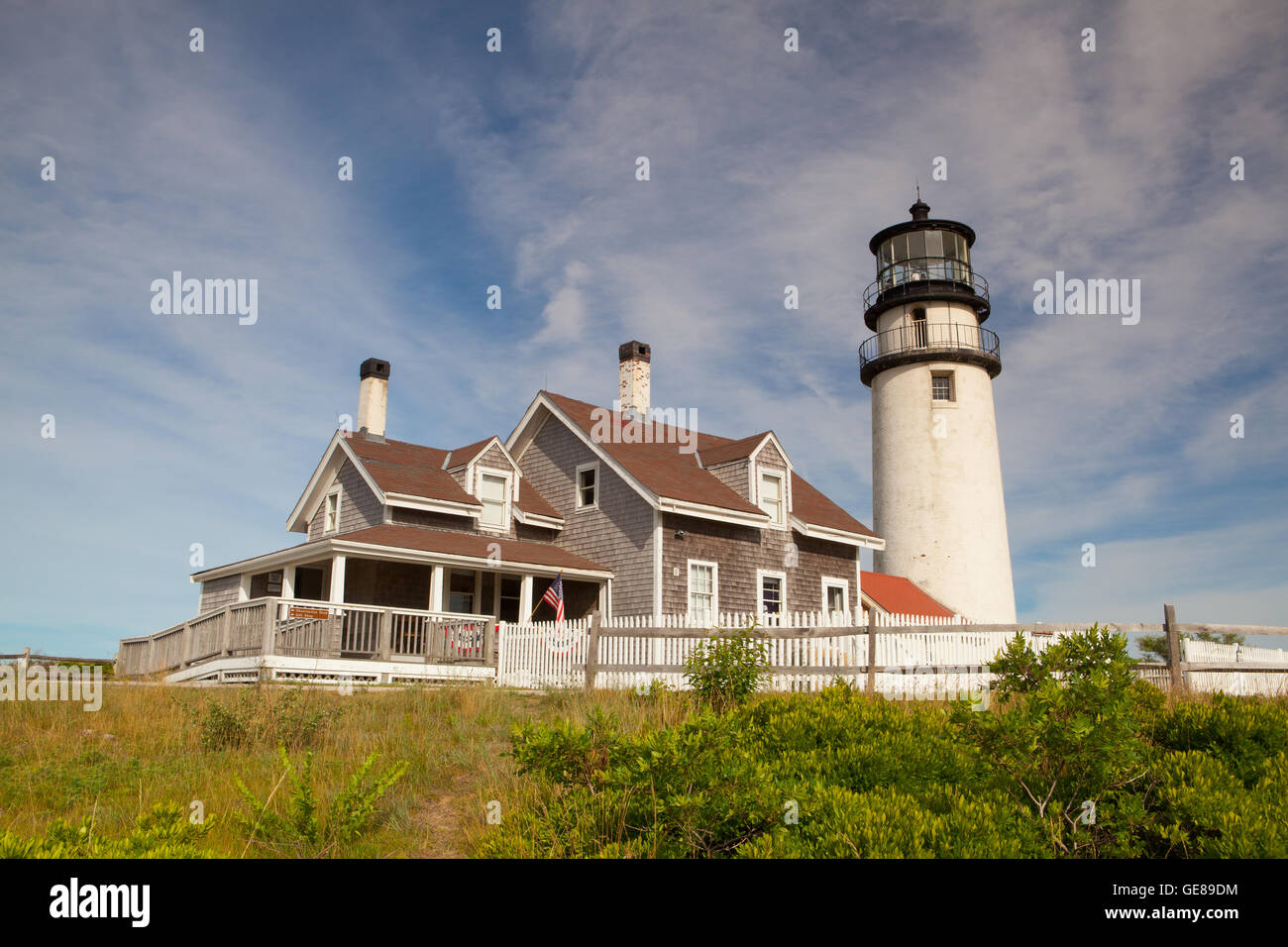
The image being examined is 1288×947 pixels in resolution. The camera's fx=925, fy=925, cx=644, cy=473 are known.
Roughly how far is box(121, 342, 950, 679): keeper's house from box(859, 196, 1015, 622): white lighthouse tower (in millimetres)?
1925

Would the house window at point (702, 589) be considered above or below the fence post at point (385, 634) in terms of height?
above

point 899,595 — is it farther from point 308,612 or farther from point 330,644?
point 308,612

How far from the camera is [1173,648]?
48.5 feet

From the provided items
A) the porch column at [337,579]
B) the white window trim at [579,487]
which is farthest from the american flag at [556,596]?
the porch column at [337,579]

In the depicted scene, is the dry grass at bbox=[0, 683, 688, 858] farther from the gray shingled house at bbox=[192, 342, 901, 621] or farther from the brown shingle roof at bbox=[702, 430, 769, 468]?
the brown shingle roof at bbox=[702, 430, 769, 468]

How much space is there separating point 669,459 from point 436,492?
21.9ft

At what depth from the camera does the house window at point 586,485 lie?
2537 cm

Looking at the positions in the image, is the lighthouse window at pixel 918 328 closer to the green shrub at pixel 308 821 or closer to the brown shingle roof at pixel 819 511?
the brown shingle roof at pixel 819 511

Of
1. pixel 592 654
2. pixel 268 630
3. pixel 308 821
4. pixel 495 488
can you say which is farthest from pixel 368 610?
pixel 308 821

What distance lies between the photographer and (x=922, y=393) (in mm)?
30547

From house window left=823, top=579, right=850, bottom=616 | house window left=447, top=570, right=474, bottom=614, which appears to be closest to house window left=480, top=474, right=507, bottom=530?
house window left=447, top=570, right=474, bottom=614

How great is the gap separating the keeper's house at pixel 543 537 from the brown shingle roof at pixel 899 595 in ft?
0.33
